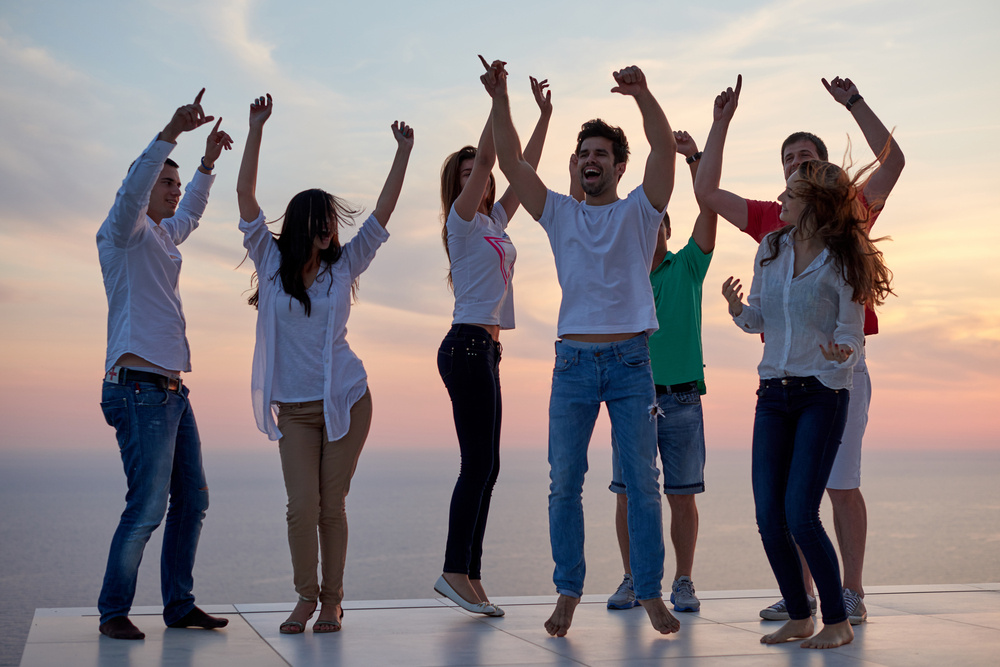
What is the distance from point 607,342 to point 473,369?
0.68m

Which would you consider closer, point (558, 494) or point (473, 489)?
point (558, 494)

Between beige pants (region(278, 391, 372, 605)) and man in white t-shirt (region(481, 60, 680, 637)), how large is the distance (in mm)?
820

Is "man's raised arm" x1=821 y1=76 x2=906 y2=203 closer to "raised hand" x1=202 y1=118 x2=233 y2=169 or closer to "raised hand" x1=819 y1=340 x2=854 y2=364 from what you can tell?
"raised hand" x1=819 y1=340 x2=854 y2=364

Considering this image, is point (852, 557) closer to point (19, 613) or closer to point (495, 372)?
point (495, 372)

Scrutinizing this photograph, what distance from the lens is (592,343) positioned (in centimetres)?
322

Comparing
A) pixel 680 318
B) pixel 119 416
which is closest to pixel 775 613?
pixel 680 318

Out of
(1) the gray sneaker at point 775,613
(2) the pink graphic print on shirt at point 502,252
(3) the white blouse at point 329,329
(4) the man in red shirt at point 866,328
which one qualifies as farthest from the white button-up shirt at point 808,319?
(3) the white blouse at point 329,329

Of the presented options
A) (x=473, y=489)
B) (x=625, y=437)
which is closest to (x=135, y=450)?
(x=473, y=489)

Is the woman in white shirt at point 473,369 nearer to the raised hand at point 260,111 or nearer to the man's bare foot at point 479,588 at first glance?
the man's bare foot at point 479,588

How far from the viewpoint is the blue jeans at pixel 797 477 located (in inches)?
Result: 117

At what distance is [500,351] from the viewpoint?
12.5 feet

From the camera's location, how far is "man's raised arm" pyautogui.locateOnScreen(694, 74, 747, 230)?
11.5 feet

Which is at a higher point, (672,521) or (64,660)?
(672,521)

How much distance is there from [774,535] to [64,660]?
2462 millimetres
